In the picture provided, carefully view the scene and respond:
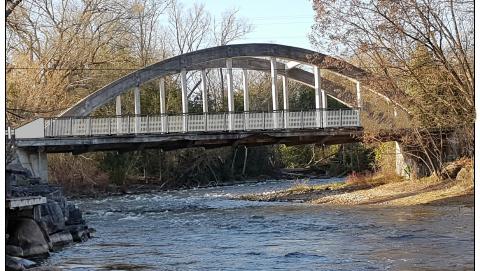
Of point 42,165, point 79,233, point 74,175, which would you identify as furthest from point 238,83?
point 79,233

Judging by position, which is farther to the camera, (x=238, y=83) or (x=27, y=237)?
(x=238, y=83)

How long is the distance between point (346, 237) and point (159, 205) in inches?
520

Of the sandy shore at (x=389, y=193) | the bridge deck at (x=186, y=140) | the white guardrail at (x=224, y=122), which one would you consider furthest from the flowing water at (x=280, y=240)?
the white guardrail at (x=224, y=122)

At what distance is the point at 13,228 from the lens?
13305mm

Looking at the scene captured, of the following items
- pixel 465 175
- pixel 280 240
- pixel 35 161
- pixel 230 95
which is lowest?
pixel 280 240

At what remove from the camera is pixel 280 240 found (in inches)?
608

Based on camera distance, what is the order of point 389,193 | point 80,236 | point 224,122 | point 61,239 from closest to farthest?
point 61,239
point 80,236
point 389,193
point 224,122

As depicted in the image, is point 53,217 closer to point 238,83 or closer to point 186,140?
point 186,140

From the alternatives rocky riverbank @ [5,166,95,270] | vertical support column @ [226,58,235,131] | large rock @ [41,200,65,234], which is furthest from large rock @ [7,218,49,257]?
vertical support column @ [226,58,235,131]

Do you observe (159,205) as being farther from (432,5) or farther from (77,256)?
(77,256)

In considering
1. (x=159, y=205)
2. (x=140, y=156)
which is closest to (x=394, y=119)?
(x=159, y=205)

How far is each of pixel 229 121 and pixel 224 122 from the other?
232 millimetres

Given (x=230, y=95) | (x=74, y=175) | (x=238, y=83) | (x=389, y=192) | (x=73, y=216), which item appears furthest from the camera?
(x=238, y=83)

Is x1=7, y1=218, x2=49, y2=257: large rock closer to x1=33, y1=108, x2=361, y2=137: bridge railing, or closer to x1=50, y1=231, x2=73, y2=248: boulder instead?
x1=50, y1=231, x2=73, y2=248: boulder
